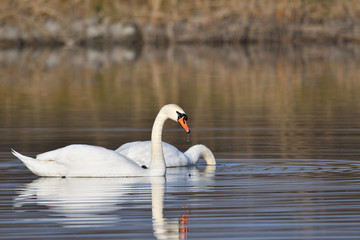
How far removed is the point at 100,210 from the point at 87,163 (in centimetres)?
237

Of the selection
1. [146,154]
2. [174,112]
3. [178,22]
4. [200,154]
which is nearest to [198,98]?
[200,154]

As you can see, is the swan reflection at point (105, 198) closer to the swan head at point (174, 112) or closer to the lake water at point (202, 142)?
the lake water at point (202, 142)

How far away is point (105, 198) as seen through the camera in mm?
9875

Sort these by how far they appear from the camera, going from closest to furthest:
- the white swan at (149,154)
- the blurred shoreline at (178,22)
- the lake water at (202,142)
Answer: the lake water at (202,142) → the white swan at (149,154) → the blurred shoreline at (178,22)

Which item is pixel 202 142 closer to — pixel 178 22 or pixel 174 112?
pixel 174 112

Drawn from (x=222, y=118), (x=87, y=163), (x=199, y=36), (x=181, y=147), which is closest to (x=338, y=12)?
(x=199, y=36)

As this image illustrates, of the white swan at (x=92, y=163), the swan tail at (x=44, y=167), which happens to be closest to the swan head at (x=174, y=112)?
the white swan at (x=92, y=163)

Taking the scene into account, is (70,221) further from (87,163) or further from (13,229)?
(87,163)

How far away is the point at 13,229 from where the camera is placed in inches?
324

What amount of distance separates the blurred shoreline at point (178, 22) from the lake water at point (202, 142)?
18.5 metres

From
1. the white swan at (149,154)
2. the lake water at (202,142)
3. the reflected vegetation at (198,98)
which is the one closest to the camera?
the lake water at (202,142)

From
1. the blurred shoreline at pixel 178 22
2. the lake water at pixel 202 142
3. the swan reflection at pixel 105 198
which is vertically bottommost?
the swan reflection at pixel 105 198

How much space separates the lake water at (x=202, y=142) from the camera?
843 cm

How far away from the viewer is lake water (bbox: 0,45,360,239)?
8.43 m
